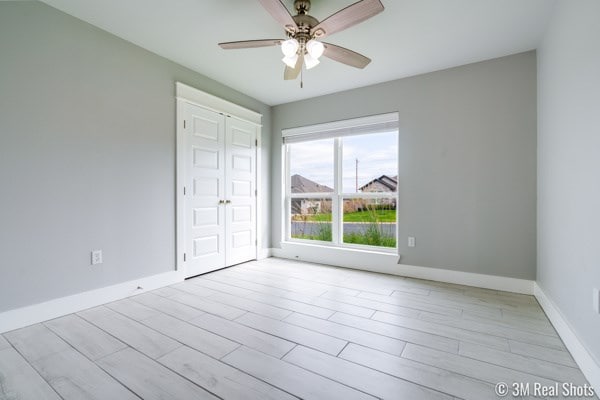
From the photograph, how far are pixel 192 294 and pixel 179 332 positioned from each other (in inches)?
31.4

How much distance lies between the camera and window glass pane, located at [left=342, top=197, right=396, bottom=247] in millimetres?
3605

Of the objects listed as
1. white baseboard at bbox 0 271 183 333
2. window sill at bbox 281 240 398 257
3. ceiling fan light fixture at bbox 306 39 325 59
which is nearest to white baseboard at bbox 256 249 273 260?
window sill at bbox 281 240 398 257

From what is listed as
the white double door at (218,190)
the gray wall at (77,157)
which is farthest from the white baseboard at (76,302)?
the white double door at (218,190)

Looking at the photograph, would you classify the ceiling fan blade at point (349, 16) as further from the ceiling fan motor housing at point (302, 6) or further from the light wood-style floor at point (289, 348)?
the light wood-style floor at point (289, 348)

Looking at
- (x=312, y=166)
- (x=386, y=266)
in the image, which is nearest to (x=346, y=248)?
(x=386, y=266)

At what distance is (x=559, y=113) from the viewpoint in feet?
6.65

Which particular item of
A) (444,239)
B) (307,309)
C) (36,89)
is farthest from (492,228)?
(36,89)

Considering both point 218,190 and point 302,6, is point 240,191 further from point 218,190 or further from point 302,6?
point 302,6

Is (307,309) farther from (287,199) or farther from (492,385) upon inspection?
(287,199)

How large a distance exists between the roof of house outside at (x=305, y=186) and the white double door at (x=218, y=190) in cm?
68

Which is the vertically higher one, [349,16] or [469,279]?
[349,16]

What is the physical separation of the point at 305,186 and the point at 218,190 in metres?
1.38

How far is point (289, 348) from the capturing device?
174 centimetres

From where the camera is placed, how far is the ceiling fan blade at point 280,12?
1.69 meters
